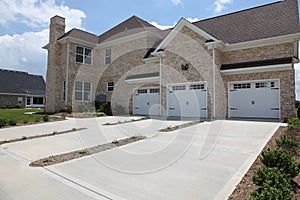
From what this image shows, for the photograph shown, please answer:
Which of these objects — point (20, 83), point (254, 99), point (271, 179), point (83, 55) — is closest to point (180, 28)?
point (254, 99)

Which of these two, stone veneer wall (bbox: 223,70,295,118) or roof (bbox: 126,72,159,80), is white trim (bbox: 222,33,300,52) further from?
roof (bbox: 126,72,159,80)

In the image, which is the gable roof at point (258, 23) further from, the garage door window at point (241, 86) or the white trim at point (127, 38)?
the white trim at point (127, 38)

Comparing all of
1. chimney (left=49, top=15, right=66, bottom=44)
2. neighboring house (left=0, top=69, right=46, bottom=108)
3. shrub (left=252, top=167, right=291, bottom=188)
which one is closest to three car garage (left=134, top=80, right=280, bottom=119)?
shrub (left=252, top=167, right=291, bottom=188)

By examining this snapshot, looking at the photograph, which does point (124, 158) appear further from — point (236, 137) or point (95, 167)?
point (236, 137)

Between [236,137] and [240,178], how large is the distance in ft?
12.9

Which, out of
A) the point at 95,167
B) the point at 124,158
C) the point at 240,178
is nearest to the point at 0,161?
the point at 95,167

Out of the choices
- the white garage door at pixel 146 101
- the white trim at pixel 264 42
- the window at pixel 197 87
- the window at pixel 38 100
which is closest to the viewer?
the white trim at pixel 264 42

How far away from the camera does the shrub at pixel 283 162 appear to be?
388 centimetres

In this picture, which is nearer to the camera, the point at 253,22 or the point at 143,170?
the point at 143,170

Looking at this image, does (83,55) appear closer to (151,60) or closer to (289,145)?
(151,60)

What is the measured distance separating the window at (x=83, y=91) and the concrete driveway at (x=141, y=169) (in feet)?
44.5

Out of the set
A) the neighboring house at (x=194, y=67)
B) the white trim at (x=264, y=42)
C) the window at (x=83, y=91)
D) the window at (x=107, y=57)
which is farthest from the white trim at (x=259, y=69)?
the window at (x=83, y=91)

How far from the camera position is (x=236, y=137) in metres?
7.77

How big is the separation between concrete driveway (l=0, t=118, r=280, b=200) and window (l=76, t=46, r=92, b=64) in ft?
49.4
